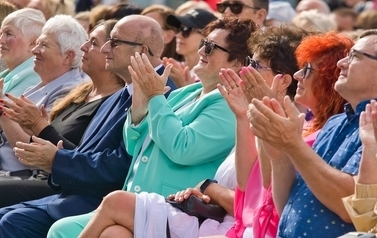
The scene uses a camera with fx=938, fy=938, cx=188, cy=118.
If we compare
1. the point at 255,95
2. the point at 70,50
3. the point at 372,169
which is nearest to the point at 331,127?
the point at 255,95

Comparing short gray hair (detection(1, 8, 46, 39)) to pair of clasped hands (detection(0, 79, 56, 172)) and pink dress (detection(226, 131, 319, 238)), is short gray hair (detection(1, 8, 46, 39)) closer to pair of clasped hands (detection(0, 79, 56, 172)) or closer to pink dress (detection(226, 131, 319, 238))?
pair of clasped hands (detection(0, 79, 56, 172))

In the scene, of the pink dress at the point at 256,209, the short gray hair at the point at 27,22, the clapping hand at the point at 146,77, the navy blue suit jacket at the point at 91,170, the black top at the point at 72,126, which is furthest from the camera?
the short gray hair at the point at 27,22

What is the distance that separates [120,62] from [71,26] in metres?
1.19

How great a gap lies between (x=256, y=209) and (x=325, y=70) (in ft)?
2.61

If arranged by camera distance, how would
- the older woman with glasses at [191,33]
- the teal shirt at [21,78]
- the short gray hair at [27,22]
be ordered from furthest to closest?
the older woman with glasses at [191,33] → the short gray hair at [27,22] → the teal shirt at [21,78]

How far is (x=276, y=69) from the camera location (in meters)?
5.15

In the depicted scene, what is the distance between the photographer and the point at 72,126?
6.33 meters

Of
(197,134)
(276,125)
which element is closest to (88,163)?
(197,134)

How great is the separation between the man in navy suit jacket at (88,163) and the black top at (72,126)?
0.67ft

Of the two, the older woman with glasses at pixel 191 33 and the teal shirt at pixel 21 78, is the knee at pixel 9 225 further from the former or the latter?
the older woman with glasses at pixel 191 33

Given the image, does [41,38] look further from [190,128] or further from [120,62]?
[190,128]

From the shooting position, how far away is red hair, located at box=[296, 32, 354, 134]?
4.78m

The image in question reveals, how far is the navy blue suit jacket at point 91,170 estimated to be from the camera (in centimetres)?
572

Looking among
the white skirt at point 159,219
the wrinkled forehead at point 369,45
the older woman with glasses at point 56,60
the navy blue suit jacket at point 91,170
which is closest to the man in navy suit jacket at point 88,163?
the navy blue suit jacket at point 91,170
